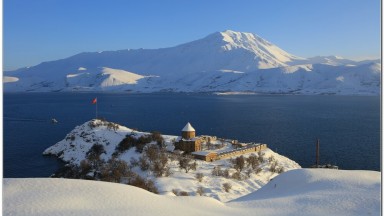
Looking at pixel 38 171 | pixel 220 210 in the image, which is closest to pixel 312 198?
pixel 220 210

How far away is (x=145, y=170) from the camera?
3862cm

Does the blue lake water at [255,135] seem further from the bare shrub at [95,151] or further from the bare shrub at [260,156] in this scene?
the bare shrub at [260,156]

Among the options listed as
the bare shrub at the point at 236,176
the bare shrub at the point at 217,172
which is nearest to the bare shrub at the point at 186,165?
the bare shrub at the point at 217,172

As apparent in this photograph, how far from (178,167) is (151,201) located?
2197 centimetres

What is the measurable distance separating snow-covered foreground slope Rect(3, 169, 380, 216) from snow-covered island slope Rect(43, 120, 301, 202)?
1180cm

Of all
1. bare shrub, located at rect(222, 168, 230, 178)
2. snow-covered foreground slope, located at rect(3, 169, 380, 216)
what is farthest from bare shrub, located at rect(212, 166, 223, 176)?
snow-covered foreground slope, located at rect(3, 169, 380, 216)

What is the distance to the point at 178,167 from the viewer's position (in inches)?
1572

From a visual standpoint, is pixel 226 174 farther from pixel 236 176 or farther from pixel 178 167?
pixel 178 167

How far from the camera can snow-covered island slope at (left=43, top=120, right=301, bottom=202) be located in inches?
1328

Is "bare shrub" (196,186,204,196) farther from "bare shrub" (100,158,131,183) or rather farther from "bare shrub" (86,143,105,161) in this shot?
"bare shrub" (86,143,105,161)

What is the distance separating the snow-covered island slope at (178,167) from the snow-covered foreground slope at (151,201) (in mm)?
11803

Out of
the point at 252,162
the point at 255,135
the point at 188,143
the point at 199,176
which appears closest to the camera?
the point at 199,176

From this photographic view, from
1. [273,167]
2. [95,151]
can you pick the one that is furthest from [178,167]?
[95,151]

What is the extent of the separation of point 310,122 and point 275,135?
22169 mm
